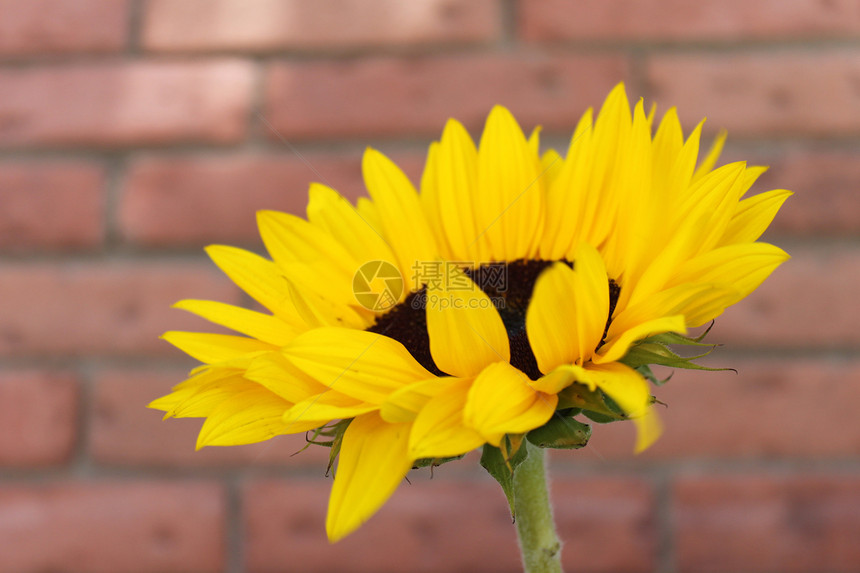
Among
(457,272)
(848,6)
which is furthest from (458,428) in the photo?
(848,6)

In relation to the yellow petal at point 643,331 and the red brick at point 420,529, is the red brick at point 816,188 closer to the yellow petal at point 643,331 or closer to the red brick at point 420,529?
the red brick at point 420,529

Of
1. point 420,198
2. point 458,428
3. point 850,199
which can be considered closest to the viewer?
point 458,428

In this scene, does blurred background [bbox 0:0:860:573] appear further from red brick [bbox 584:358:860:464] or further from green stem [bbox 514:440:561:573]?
green stem [bbox 514:440:561:573]

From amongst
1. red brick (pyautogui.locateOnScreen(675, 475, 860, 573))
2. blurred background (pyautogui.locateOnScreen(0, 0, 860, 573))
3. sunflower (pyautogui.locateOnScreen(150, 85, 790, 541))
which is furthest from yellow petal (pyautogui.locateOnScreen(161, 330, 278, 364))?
red brick (pyautogui.locateOnScreen(675, 475, 860, 573))

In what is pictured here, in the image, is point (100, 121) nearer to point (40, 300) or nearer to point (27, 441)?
point (40, 300)

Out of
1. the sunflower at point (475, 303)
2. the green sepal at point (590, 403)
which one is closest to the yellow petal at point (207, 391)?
the sunflower at point (475, 303)

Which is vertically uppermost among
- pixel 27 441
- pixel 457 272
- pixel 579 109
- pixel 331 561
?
pixel 579 109
